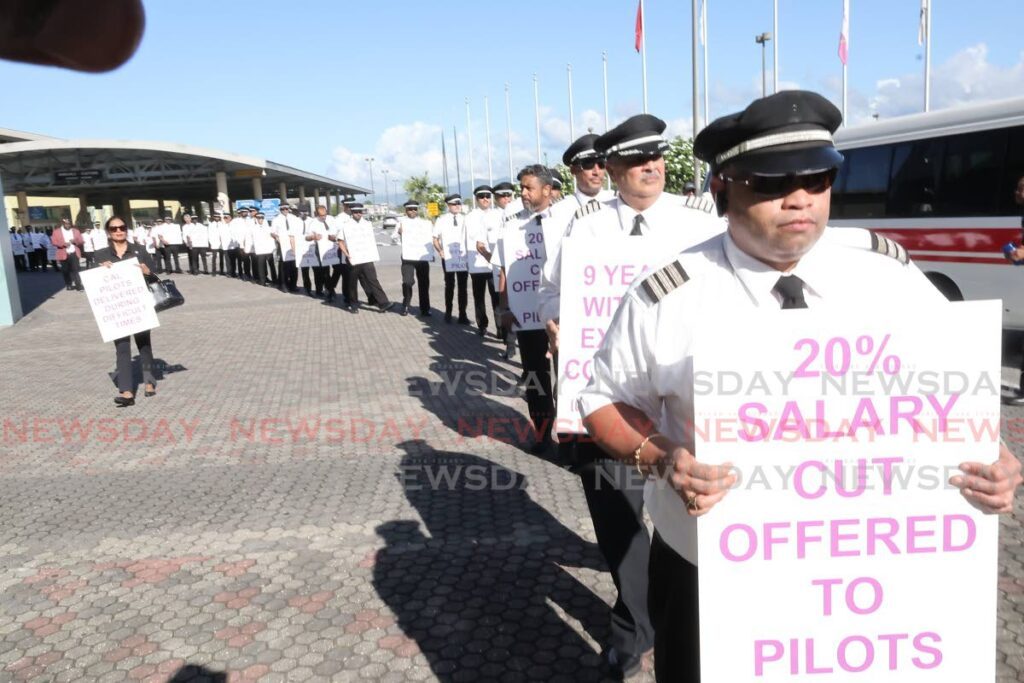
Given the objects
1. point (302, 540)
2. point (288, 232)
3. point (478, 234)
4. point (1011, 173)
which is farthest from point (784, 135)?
point (288, 232)

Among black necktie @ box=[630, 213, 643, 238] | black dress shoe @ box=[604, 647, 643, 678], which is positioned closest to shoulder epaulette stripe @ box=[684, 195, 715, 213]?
black necktie @ box=[630, 213, 643, 238]

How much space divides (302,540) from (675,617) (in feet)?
A: 9.94

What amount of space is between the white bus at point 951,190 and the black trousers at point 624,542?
6.76 m

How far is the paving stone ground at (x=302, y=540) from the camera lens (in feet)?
11.4

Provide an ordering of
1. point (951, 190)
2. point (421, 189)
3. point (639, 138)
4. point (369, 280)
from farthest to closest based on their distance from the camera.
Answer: point (421, 189) → point (369, 280) → point (951, 190) → point (639, 138)

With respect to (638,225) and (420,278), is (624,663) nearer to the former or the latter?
(638,225)

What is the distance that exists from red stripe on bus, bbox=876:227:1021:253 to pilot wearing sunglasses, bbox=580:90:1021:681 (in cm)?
742

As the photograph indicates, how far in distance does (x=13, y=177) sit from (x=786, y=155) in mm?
54658

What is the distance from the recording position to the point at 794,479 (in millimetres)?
1821

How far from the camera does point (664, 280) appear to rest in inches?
79.0

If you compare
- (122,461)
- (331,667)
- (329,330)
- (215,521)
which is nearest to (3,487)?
(122,461)

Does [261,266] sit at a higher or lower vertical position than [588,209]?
lower

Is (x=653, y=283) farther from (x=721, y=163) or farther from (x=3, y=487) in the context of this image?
(x=3, y=487)

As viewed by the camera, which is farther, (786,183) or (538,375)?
(538,375)
